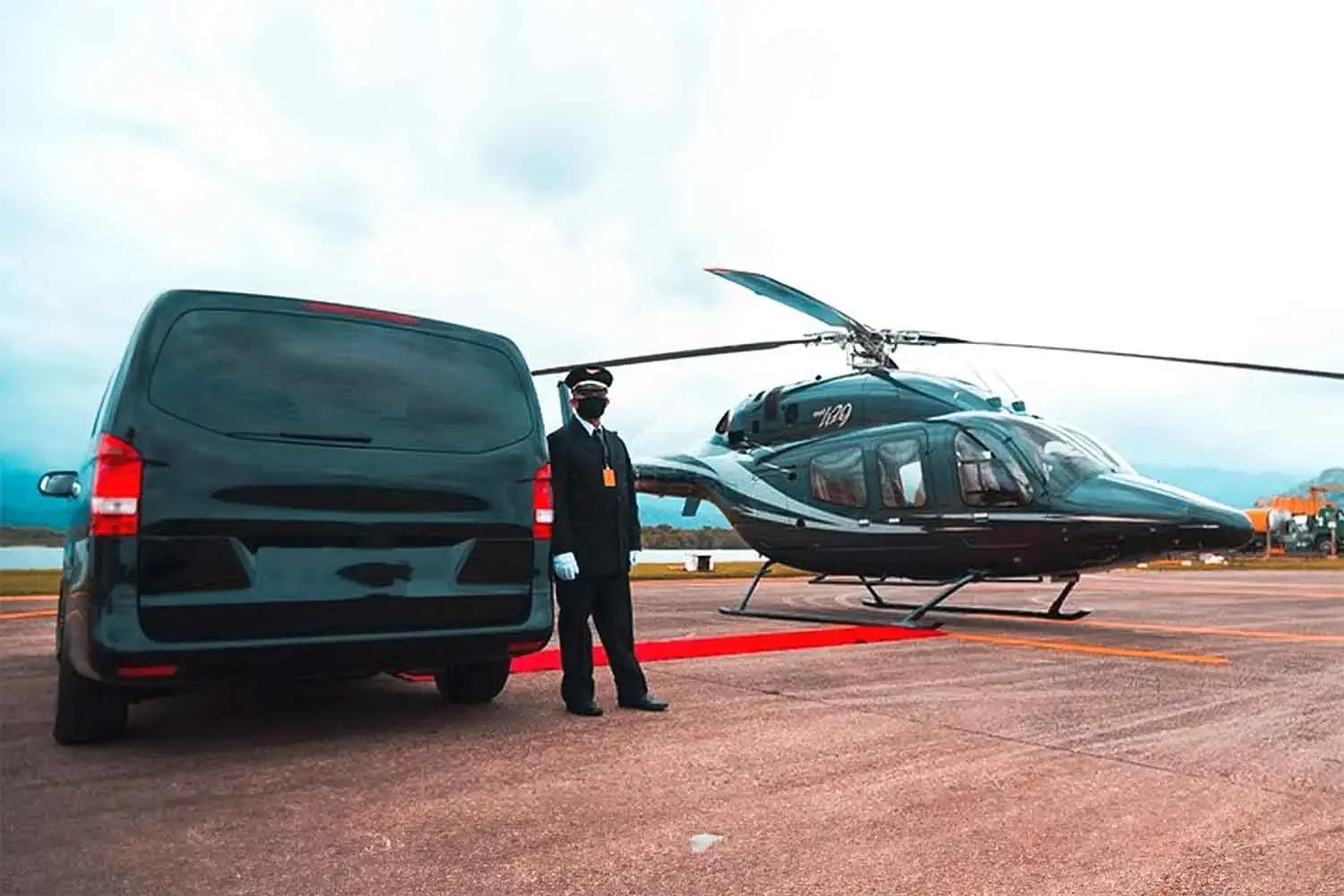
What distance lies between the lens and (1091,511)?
8.09 metres

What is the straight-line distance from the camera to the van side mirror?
441 centimetres

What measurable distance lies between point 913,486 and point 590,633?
535cm

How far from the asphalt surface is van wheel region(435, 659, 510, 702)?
13 cm

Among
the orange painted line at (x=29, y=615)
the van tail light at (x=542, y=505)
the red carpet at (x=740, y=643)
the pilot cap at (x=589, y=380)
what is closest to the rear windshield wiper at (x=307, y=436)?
the van tail light at (x=542, y=505)

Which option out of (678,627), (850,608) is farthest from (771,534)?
(678,627)

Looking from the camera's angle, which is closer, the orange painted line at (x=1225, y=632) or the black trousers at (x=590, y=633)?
the black trousers at (x=590, y=633)

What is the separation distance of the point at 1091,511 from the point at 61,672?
754 cm

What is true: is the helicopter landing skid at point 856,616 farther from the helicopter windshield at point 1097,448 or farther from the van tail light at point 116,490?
the van tail light at point 116,490

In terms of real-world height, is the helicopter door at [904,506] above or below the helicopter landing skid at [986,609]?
above

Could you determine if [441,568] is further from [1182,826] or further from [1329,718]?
[1329,718]

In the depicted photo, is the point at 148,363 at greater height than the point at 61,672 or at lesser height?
greater

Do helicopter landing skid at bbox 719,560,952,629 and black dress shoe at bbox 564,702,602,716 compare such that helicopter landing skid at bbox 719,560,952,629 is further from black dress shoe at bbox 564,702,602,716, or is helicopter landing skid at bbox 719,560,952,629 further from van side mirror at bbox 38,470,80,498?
van side mirror at bbox 38,470,80,498

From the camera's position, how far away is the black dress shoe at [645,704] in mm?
4551

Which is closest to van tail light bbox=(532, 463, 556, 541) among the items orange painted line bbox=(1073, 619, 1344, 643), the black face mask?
the black face mask
